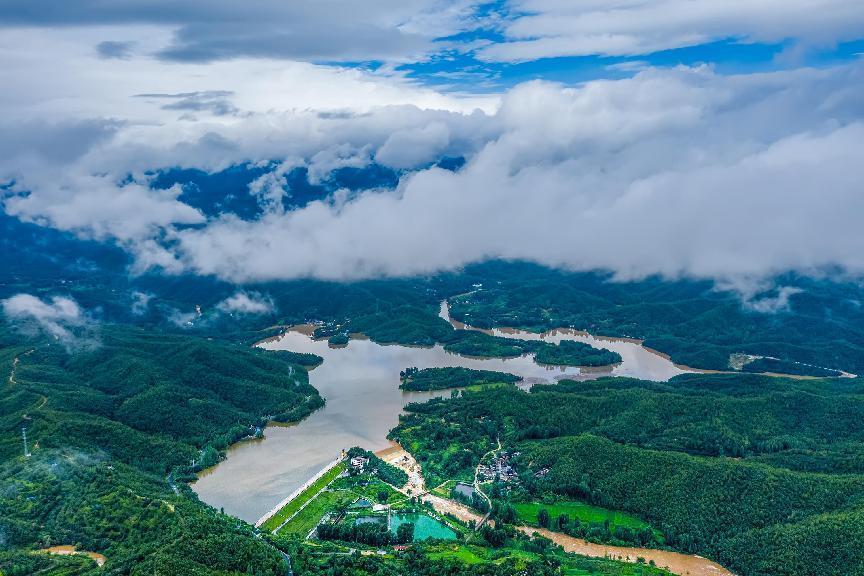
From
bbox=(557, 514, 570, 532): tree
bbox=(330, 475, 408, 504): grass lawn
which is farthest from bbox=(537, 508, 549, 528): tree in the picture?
bbox=(330, 475, 408, 504): grass lawn

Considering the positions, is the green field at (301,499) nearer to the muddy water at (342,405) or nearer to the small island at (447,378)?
the muddy water at (342,405)

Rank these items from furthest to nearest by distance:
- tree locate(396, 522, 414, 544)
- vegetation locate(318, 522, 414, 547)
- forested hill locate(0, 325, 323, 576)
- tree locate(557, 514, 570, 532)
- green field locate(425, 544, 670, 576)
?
tree locate(557, 514, 570, 532)
tree locate(396, 522, 414, 544)
vegetation locate(318, 522, 414, 547)
green field locate(425, 544, 670, 576)
forested hill locate(0, 325, 323, 576)

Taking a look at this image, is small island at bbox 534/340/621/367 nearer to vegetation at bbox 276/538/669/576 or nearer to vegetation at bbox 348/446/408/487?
vegetation at bbox 348/446/408/487

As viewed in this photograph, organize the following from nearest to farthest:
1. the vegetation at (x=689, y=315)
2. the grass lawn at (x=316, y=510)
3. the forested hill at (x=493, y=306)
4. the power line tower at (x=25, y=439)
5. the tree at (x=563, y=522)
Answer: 1. the grass lawn at (x=316, y=510)
2. the tree at (x=563, y=522)
3. the power line tower at (x=25, y=439)
4. the vegetation at (x=689, y=315)
5. the forested hill at (x=493, y=306)

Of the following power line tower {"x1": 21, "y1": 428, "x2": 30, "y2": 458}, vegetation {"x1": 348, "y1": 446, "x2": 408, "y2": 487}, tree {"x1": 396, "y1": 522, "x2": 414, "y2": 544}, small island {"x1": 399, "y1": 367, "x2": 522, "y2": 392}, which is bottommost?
small island {"x1": 399, "y1": 367, "x2": 522, "y2": 392}

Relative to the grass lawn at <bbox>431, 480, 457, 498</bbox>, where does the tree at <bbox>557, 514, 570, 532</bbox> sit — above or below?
above

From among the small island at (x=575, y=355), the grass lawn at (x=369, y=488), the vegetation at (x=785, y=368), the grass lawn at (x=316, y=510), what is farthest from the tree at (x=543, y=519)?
the vegetation at (x=785, y=368)

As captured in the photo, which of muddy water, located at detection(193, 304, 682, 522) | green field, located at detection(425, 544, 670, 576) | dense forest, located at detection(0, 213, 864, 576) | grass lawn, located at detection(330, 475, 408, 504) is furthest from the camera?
muddy water, located at detection(193, 304, 682, 522)
